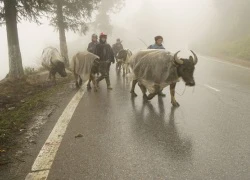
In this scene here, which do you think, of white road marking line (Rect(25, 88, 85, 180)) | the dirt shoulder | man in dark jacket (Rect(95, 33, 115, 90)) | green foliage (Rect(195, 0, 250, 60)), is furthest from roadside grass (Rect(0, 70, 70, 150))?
green foliage (Rect(195, 0, 250, 60))

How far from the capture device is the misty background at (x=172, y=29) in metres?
33.7

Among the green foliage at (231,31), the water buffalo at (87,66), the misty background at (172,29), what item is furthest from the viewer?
the misty background at (172,29)

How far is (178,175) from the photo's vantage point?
4.46 meters

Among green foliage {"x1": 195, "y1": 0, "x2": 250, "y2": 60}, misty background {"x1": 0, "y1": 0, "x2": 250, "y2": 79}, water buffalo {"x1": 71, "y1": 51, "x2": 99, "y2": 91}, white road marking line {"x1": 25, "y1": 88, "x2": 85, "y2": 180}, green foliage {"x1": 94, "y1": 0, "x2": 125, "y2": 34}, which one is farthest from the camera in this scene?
green foliage {"x1": 94, "y1": 0, "x2": 125, "y2": 34}

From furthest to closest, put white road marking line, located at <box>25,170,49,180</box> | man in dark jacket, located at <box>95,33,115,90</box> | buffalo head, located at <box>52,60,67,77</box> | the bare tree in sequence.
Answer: the bare tree → buffalo head, located at <box>52,60,67,77</box> → man in dark jacket, located at <box>95,33,115,90</box> → white road marking line, located at <box>25,170,49,180</box>

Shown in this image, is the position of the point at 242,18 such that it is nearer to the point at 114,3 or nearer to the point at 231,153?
the point at 114,3

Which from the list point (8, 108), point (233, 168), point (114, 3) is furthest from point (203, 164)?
point (114, 3)

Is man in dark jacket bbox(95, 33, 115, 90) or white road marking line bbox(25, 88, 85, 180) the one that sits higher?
man in dark jacket bbox(95, 33, 115, 90)

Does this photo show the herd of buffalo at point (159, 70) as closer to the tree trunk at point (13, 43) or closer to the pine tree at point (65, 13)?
the tree trunk at point (13, 43)

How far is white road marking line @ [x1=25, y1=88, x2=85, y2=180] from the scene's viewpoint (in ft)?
15.0

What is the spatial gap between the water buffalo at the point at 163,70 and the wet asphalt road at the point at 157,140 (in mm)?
527

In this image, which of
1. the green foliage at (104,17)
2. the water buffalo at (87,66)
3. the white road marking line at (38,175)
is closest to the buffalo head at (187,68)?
the water buffalo at (87,66)

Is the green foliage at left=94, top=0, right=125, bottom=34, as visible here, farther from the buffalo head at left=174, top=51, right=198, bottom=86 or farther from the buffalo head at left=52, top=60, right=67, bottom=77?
the buffalo head at left=174, top=51, right=198, bottom=86

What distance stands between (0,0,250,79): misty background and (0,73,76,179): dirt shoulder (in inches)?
530
